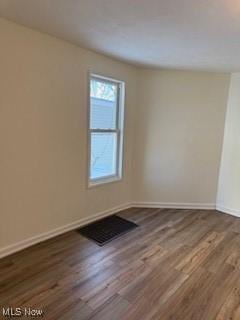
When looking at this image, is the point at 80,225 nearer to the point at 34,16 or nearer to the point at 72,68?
the point at 72,68

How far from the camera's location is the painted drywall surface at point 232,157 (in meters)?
3.62

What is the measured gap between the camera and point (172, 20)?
1.89 m

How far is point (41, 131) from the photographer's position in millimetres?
2490

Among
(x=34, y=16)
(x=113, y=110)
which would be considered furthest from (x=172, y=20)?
(x=113, y=110)

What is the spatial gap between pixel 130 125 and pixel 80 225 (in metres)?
1.70

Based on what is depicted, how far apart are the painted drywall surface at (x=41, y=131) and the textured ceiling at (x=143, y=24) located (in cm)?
20

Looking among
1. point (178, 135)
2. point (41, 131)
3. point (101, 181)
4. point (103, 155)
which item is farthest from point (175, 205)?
point (41, 131)

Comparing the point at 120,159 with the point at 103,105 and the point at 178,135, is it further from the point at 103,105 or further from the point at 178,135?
the point at 178,135

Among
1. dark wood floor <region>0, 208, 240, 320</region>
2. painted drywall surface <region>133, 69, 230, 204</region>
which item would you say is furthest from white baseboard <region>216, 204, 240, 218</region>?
dark wood floor <region>0, 208, 240, 320</region>

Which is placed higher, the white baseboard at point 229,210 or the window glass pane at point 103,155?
the window glass pane at point 103,155

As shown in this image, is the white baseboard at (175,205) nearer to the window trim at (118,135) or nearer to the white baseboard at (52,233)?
the white baseboard at (52,233)

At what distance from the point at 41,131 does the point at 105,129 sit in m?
1.10

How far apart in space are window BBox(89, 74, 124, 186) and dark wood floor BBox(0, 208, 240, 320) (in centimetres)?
98

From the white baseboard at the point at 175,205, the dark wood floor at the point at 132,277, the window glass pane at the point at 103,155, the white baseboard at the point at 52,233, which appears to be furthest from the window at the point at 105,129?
the dark wood floor at the point at 132,277
